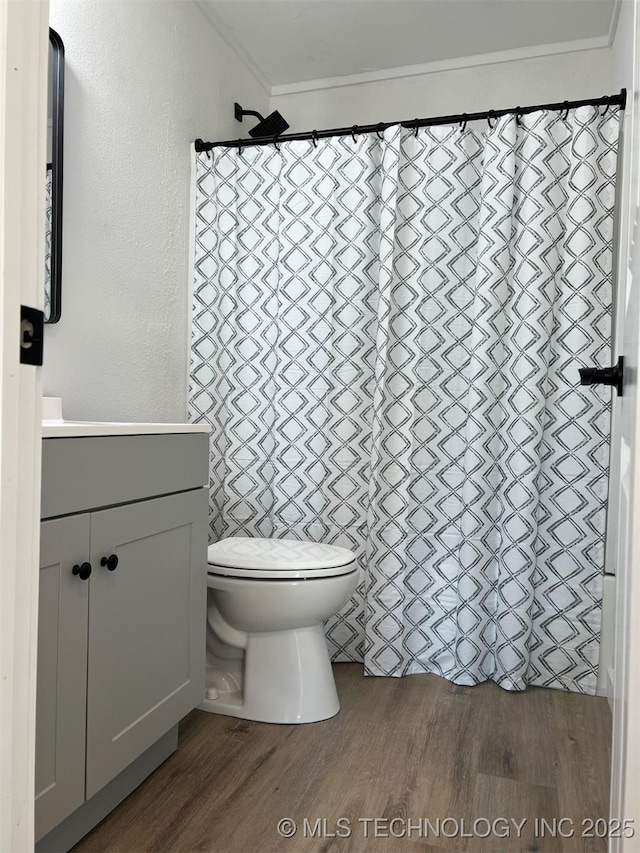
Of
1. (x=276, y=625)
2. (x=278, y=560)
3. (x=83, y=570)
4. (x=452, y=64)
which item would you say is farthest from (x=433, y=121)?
(x=83, y=570)

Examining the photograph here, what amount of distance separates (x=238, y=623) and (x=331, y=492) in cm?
62

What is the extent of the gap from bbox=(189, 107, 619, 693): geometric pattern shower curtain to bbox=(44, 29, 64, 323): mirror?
744mm

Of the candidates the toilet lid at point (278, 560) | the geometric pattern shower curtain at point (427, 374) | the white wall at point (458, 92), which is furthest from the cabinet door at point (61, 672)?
the white wall at point (458, 92)

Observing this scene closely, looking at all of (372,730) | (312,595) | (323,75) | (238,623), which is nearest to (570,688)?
(372,730)

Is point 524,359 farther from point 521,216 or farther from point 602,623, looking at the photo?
point 602,623

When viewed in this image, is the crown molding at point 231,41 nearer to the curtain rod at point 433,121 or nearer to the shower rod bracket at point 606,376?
the curtain rod at point 433,121

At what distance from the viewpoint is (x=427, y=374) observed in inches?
91.2

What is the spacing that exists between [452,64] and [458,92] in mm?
111

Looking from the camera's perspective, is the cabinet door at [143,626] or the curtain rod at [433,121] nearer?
the cabinet door at [143,626]

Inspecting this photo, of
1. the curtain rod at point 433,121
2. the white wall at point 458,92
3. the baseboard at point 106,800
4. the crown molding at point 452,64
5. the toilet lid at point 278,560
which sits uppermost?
the crown molding at point 452,64

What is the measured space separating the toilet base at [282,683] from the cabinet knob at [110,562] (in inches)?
29.3

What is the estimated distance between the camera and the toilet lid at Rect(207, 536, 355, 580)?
1895 mm

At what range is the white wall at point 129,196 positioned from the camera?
1854 millimetres

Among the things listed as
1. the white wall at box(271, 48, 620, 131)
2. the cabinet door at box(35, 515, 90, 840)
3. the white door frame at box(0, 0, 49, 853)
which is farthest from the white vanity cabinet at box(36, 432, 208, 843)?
the white wall at box(271, 48, 620, 131)
